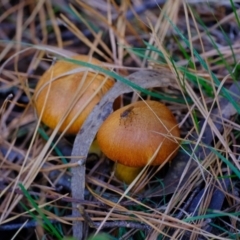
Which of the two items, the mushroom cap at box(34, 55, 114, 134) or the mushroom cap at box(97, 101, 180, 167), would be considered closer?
the mushroom cap at box(97, 101, 180, 167)

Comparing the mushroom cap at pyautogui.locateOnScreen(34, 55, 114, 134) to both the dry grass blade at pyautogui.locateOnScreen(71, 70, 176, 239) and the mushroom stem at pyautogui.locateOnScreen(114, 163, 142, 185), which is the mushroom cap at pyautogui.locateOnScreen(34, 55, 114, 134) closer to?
the dry grass blade at pyautogui.locateOnScreen(71, 70, 176, 239)

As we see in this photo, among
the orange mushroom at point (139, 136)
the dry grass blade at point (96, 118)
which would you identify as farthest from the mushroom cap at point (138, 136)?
the dry grass blade at point (96, 118)

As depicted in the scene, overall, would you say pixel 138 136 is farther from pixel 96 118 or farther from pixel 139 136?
pixel 96 118

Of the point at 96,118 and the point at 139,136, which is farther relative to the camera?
the point at 96,118

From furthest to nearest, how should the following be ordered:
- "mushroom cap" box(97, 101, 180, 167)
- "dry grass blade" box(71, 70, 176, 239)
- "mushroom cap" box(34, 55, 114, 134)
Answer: "mushroom cap" box(34, 55, 114, 134) → "dry grass blade" box(71, 70, 176, 239) → "mushroom cap" box(97, 101, 180, 167)

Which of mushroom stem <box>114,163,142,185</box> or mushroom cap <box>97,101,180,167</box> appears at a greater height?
mushroom cap <box>97,101,180,167</box>

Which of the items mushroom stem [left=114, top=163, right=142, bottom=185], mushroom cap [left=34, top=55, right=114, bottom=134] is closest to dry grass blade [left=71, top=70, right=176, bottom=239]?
mushroom cap [left=34, top=55, right=114, bottom=134]

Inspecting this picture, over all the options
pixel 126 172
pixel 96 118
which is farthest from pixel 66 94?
pixel 126 172

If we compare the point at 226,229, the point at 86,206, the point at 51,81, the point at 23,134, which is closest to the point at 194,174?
the point at 226,229
